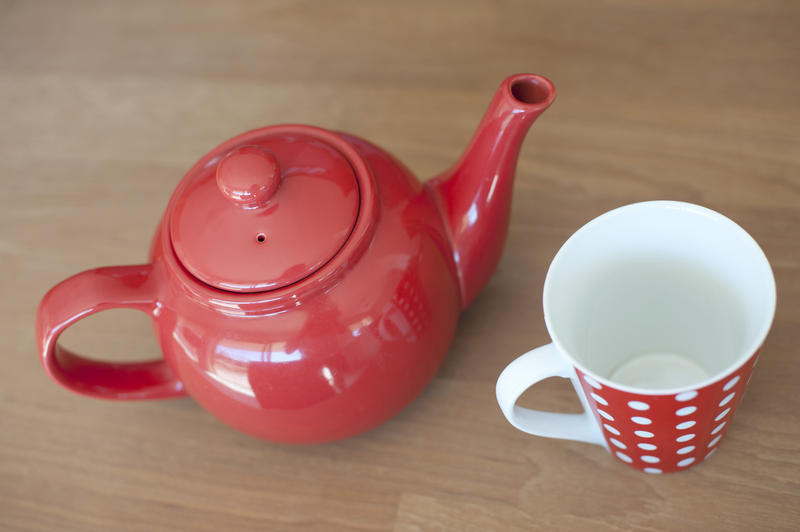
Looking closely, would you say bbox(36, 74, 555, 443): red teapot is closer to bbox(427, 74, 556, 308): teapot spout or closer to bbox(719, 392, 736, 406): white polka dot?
bbox(427, 74, 556, 308): teapot spout

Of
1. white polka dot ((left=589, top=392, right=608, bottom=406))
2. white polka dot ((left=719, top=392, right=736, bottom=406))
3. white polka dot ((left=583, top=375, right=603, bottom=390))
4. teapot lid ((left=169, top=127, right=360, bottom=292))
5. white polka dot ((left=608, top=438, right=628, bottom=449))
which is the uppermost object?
teapot lid ((left=169, top=127, right=360, bottom=292))

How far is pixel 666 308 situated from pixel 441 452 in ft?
0.63

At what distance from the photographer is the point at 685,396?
40cm

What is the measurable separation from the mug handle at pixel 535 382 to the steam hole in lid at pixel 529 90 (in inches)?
6.6

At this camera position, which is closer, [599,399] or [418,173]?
[599,399]

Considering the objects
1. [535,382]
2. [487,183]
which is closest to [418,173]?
[487,183]

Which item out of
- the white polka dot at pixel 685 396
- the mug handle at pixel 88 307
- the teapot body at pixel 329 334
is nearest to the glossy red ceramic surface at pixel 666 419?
the white polka dot at pixel 685 396

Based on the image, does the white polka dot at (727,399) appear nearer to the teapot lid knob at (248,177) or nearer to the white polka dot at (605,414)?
the white polka dot at (605,414)

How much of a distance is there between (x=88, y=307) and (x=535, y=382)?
29cm

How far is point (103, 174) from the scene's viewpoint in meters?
0.77

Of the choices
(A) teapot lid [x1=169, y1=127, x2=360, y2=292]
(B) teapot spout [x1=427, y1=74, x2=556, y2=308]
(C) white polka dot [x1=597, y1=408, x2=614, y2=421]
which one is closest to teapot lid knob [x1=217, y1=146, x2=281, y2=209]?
(A) teapot lid [x1=169, y1=127, x2=360, y2=292]

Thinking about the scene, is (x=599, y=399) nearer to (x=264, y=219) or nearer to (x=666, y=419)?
(x=666, y=419)

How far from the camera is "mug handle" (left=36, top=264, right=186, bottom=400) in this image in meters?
0.48

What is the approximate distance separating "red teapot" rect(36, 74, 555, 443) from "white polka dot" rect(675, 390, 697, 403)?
171mm
